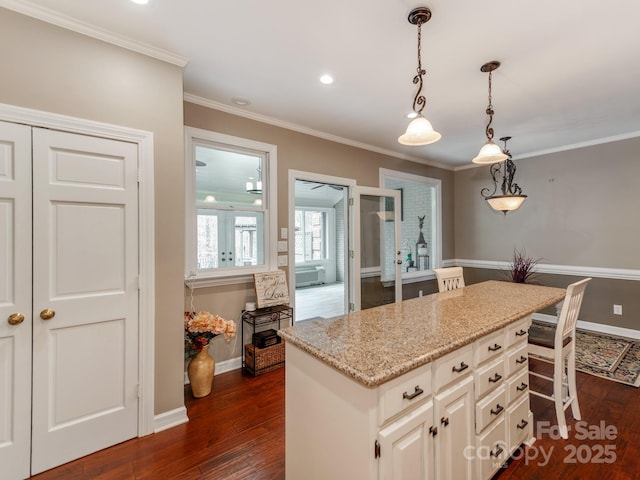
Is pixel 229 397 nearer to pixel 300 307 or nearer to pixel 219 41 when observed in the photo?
pixel 219 41

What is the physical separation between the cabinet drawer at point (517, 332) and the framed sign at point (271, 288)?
84.6 inches

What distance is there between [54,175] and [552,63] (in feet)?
11.8

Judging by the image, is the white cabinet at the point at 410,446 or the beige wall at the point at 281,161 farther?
the beige wall at the point at 281,161


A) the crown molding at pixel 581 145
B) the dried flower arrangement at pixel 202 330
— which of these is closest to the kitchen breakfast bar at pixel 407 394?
the dried flower arrangement at pixel 202 330

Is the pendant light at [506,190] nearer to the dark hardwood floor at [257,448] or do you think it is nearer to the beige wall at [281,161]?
the beige wall at [281,161]

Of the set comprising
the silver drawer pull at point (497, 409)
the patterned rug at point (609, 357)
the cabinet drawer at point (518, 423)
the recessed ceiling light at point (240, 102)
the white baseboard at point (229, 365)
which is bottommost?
the patterned rug at point (609, 357)

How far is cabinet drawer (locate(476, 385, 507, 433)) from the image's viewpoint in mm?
1481

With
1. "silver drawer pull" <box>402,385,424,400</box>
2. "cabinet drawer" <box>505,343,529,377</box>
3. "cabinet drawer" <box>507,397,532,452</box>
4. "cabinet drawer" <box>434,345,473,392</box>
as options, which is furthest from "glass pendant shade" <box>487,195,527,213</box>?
"silver drawer pull" <box>402,385,424,400</box>

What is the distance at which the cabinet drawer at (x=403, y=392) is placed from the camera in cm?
107

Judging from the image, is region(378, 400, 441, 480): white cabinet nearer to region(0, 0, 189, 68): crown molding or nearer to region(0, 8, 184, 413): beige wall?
region(0, 8, 184, 413): beige wall

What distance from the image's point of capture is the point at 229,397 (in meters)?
2.53

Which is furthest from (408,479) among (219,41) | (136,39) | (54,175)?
(136,39)

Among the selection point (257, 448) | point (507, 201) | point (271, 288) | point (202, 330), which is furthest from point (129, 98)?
point (507, 201)

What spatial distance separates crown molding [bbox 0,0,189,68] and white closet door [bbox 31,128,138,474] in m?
0.66
